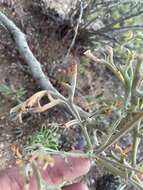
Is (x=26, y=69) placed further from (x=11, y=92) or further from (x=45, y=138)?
(x=45, y=138)

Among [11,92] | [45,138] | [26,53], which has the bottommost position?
[45,138]

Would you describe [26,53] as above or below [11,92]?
above

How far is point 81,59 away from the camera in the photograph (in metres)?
2.21

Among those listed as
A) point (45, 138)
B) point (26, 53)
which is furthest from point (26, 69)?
point (45, 138)

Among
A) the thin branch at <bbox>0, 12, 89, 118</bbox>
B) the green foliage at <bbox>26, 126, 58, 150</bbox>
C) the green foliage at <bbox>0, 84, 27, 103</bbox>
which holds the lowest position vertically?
the green foliage at <bbox>26, 126, 58, 150</bbox>

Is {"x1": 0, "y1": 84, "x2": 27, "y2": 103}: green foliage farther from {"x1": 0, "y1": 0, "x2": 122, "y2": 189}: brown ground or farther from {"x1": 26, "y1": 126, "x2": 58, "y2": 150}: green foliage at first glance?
{"x1": 26, "y1": 126, "x2": 58, "y2": 150}: green foliage

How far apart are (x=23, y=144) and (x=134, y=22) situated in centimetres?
97

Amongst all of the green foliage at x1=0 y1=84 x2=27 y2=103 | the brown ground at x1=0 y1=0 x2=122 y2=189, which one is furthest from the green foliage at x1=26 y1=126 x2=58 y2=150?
the green foliage at x1=0 y1=84 x2=27 y2=103

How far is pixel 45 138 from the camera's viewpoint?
6.09 ft

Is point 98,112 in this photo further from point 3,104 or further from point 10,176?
point 3,104

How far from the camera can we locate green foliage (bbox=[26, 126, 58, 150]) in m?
1.85

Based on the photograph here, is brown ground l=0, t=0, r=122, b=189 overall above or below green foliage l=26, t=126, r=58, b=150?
above

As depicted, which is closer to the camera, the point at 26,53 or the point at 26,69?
the point at 26,53

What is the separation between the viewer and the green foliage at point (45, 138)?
185cm
